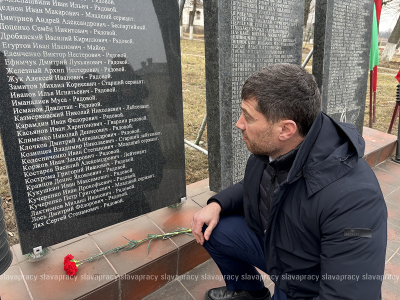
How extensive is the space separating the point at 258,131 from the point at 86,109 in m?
1.11

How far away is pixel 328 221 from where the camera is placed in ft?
3.87

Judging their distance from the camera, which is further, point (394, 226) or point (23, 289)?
point (394, 226)

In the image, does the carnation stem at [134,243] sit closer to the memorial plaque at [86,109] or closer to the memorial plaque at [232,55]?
the memorial plaque at [86,109]

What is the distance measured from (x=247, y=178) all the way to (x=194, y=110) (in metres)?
4.00

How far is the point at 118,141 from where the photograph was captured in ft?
6.71

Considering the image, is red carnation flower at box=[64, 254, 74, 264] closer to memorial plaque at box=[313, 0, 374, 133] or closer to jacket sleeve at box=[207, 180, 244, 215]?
jacket sleeve at box=[207, 180, 244, 215]

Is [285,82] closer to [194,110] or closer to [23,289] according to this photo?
[23,289]

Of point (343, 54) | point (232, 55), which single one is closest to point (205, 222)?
point (232, 55)

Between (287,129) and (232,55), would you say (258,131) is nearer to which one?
(287,129)

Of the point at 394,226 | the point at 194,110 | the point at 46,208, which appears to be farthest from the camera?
the point at 194,110

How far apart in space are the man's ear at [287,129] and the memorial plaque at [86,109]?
112 centimetres

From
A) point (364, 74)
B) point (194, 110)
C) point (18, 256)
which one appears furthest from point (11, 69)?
point (364, 74)

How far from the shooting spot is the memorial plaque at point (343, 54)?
3.62 meters

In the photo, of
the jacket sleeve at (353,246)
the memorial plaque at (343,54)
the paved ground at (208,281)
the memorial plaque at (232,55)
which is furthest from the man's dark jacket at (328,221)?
the memorial plaque at (343,54)
